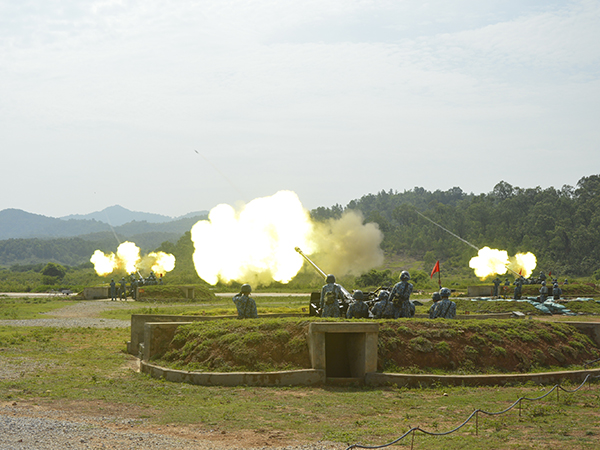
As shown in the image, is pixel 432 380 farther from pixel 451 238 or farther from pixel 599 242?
pixel 451 238

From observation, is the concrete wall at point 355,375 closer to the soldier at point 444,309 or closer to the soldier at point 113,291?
the soldier at point 444,309

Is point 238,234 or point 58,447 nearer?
point 58,447

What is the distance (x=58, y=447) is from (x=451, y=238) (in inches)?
4308

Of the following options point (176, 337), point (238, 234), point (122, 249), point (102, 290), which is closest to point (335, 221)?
point (238, 234)

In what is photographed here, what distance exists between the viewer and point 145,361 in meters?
17.3

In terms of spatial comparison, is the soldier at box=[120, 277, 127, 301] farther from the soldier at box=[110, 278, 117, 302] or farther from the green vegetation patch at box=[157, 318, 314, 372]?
the green vegetation patch at box=[157, 318, 314, 372]

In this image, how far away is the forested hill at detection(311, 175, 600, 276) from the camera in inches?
3816

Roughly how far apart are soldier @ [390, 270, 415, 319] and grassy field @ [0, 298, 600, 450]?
202 inches

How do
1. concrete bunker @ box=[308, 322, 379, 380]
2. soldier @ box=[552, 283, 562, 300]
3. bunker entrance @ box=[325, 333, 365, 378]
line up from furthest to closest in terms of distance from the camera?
1. soldier @ box=[552, 283, 562, 300]
2. bunker entrance @ box=[325, 333, 365, 378]
3. concrete bunker @ box=[308, 322, 379, 380]

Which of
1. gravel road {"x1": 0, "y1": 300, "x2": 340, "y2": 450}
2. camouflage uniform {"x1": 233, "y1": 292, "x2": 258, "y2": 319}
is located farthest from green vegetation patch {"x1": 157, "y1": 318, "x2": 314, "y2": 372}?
gravel road {"x1": 0, "y1": 300, "x2": 340, "y2": 450}

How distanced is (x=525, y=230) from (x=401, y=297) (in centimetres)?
9458

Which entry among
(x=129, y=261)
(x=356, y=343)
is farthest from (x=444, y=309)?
(x=129, y=261)

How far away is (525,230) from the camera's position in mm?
106375

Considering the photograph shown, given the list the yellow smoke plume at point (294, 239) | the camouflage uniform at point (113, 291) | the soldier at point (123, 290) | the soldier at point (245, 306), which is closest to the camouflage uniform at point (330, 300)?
the soldier at point (245, 306)
